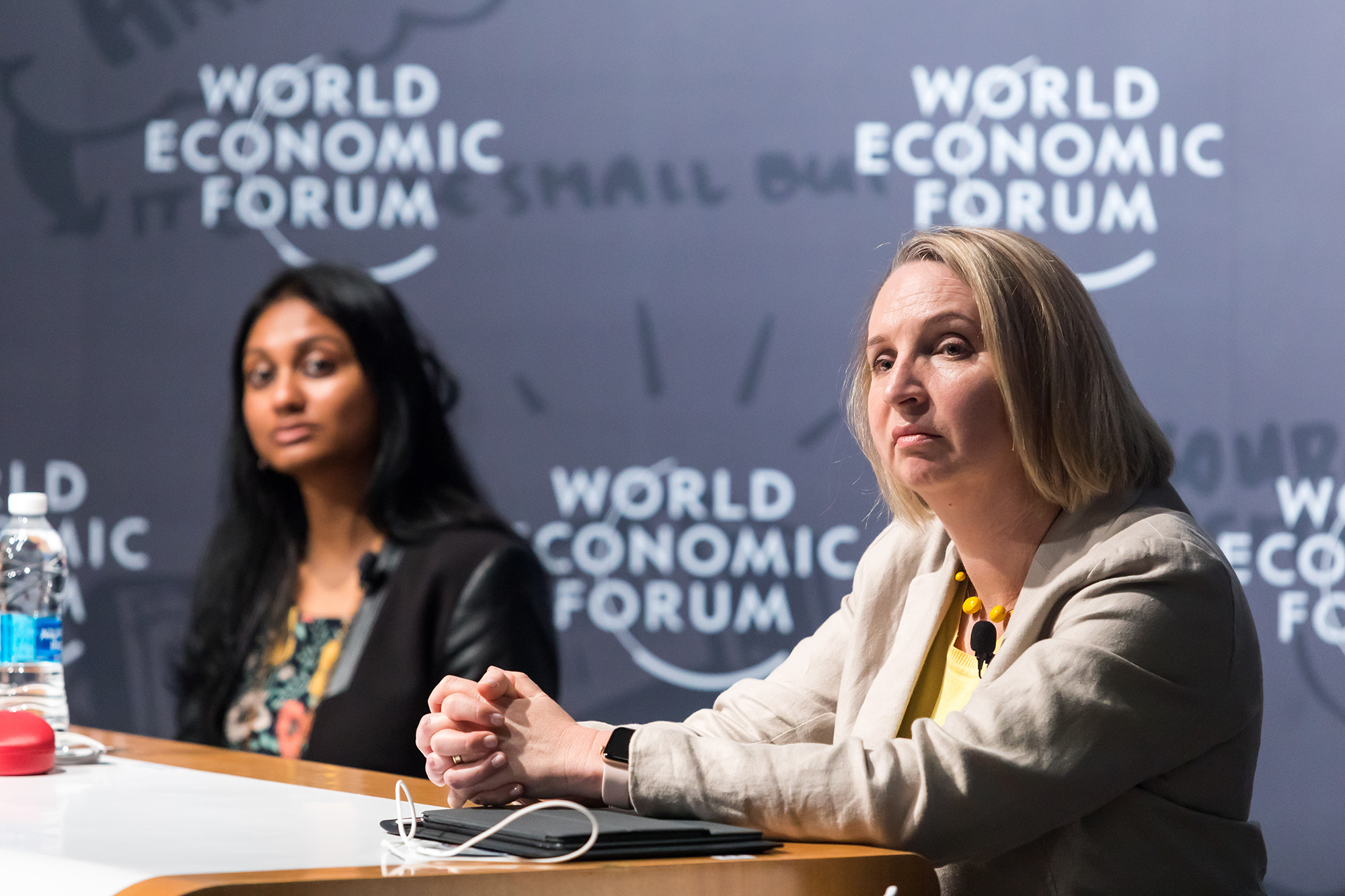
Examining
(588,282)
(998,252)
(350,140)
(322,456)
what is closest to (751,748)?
(998,252)

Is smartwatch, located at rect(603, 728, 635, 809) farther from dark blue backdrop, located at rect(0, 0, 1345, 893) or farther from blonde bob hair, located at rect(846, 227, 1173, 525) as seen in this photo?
dark blue backdrop, located at rect(0, 0, 1345, 893)

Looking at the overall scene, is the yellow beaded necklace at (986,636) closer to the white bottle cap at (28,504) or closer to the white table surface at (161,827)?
the white table surface at (161,827)

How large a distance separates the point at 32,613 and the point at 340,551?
70 cm

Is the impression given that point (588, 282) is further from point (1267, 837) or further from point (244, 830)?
point (244, 830)

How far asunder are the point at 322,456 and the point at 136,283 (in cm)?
99

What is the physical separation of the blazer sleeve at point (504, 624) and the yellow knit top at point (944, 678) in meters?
1.20

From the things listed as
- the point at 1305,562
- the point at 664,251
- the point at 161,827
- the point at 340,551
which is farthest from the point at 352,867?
the point at 1305,562

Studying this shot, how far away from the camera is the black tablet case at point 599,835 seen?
43.7 inches

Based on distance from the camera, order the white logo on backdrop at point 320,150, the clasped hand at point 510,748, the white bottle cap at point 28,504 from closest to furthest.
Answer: the clasped hand at point 510,748 → the white bottle cap at point 28,504 → the white logo on backdrop at point 320,150

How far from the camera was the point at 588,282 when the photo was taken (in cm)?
342

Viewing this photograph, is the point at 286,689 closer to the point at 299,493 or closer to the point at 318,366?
the point at 299,493

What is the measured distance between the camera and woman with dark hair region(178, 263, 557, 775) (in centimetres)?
268

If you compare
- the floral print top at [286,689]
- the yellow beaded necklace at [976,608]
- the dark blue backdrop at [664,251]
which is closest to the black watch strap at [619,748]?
the yellow beaded necklace at [976,608]

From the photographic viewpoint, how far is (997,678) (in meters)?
1.36
